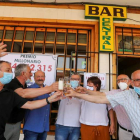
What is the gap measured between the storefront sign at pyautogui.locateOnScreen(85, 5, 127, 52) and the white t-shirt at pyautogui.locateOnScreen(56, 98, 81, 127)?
1483 mm

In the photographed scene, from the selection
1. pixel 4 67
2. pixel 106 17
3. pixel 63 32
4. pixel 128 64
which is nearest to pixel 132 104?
pixel 4 67

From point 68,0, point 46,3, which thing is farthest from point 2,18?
point 68,0

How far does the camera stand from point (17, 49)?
3330 millimetres

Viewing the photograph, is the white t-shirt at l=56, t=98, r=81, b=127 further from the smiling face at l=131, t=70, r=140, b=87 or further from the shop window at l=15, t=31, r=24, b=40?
the shop window at l=15, t=31, r=24, b=40

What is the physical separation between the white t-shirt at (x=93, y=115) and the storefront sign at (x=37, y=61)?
1161 mm

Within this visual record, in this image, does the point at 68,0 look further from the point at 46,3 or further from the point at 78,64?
the point at 78,64

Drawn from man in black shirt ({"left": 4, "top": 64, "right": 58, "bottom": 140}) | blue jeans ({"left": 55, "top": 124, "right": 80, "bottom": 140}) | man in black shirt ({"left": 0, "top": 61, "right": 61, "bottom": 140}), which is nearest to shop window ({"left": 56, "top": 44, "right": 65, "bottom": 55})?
man in black shirt ({"left": 4, "top": 64, "right": 58, "bottom": 140})

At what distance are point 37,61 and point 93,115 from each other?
176 cm

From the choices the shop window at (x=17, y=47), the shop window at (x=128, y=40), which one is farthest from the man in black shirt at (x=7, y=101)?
the shop window at (x=128, y=40)

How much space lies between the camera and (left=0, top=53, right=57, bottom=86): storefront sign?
3.00 meters

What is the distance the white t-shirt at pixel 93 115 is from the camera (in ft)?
6.52

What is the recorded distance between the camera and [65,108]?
220 cm

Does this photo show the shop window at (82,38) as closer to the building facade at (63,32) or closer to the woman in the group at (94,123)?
the building facade at (63,32)

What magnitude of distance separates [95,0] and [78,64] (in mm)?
1645
